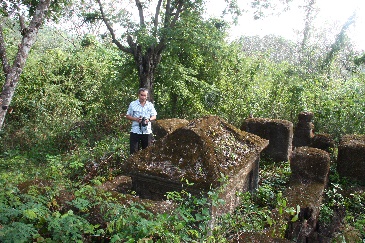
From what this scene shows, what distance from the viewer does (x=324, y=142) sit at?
654 cm

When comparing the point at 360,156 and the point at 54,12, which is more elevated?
the point at 54,12

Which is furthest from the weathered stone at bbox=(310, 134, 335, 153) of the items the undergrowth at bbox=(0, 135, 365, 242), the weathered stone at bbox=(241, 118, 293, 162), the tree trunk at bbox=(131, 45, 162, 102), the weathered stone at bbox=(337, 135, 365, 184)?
the tree trunk at bbox=(131, 45, 162, 102)

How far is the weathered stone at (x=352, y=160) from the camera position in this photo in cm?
535

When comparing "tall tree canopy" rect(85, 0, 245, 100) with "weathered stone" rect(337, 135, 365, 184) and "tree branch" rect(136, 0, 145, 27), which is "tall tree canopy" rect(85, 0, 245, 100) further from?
"weathered stone" rect(337, 135, 365, 184)

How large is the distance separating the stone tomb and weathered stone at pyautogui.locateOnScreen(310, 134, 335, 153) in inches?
140

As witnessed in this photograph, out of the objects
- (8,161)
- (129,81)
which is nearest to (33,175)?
(8,161)

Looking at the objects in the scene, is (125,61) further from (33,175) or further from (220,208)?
(220,208)

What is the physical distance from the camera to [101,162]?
638 cm

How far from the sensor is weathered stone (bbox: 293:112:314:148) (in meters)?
7.04

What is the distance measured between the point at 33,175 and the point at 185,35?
5.55 meters

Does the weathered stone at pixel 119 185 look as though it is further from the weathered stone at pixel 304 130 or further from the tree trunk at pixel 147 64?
the tree trunk at pixel 147 64

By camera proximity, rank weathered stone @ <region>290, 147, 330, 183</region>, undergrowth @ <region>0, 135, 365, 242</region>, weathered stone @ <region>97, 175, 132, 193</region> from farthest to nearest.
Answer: weathered stone @ <region>290, 147, 330, 183</region>, weathered stone @ <region>97, 175, 132, 193</region>, undergrowth @ <region>0, 135, 365, 242</region>

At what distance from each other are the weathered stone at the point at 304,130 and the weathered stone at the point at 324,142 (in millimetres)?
417

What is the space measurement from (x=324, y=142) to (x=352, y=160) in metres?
1.12
